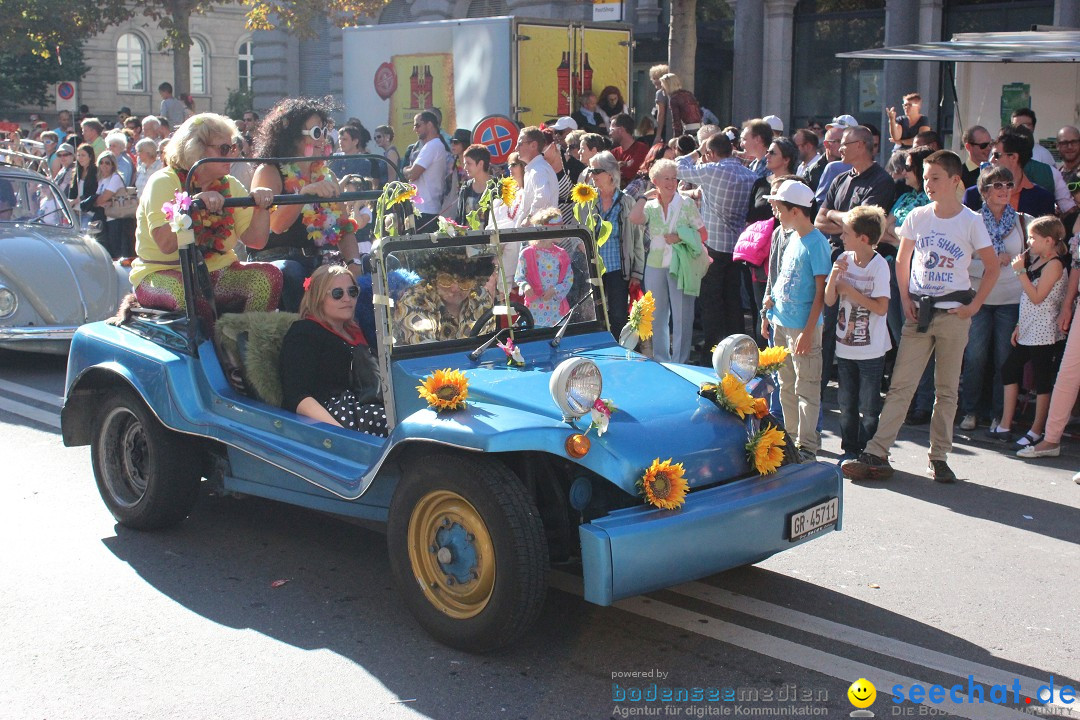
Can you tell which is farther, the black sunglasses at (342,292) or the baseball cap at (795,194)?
the baseball cap at (795,194)

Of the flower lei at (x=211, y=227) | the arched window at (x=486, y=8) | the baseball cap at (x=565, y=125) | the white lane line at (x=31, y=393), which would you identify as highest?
the arched window at (x=486, y=8)

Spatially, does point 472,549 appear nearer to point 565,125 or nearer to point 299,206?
point 299,206

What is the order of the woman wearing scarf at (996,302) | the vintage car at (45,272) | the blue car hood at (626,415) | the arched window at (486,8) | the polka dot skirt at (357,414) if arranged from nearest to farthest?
the blue car hood at (626,415)
the polka dot skirt at (357,414)
the woman wearing scarf at (996,302)
the vintage car at (45,272)
the arched window at (486,8)

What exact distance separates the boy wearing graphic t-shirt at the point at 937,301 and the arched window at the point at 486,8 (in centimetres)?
2096

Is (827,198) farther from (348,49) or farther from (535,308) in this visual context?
(348,49)

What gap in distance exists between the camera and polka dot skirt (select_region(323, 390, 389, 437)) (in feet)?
17.1

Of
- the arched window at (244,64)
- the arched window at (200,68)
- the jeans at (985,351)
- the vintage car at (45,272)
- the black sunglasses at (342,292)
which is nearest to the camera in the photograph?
the black sunglasses at (342,292)

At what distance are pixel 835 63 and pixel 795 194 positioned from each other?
1474cm

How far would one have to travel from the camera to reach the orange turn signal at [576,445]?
4.25m

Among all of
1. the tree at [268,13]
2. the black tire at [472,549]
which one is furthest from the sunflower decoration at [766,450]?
the tree at [268,13]

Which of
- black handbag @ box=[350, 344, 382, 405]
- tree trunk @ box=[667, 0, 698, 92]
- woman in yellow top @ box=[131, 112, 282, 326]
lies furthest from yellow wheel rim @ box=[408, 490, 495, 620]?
tree trunk @ box=[667, 0, 698, 92]

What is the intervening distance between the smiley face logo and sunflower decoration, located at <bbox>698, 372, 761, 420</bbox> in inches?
45.7

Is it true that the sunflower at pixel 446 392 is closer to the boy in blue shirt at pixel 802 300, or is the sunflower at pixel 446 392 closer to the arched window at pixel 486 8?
the boy in blue shirt at pixel 802 300

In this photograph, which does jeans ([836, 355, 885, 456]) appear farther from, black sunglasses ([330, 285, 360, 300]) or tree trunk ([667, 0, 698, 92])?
tree trunk ([667, 0, 698, 92])
